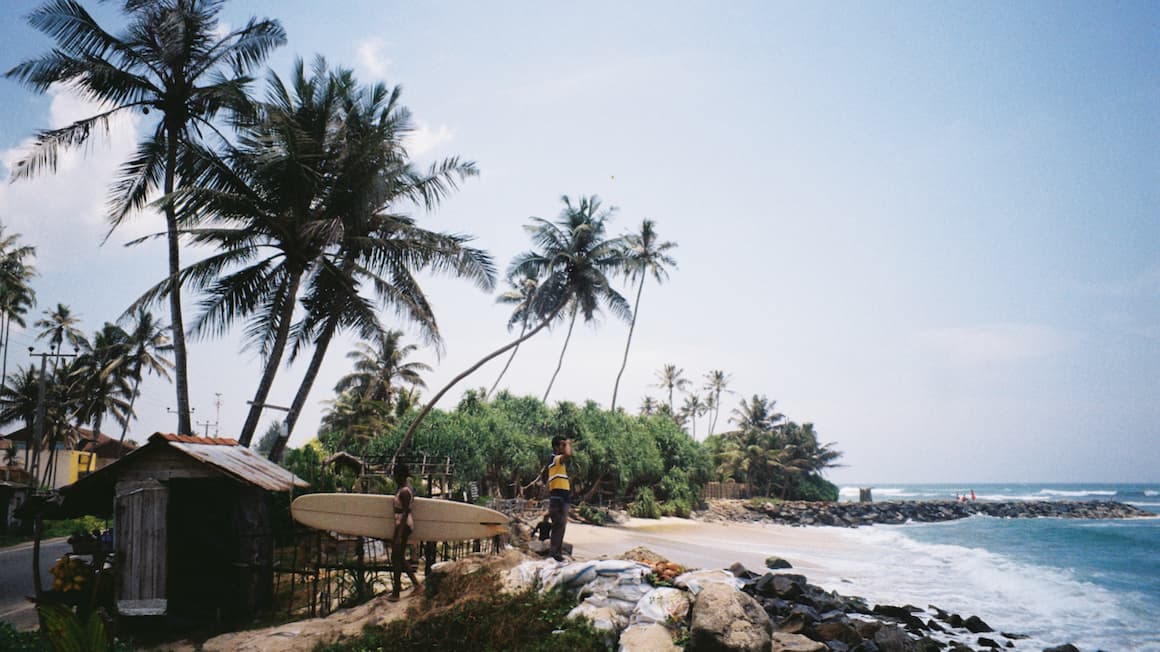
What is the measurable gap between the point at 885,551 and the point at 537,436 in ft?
46.1

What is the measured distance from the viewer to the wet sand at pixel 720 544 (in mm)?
18000

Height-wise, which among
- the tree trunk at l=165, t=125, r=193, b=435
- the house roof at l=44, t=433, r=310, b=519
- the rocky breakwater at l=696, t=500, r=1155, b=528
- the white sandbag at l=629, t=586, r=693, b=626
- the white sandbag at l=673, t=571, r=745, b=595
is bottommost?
the rocky breakwater at l=696, t=500, r=1155, b=528

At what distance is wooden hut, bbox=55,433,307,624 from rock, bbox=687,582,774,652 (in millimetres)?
5377

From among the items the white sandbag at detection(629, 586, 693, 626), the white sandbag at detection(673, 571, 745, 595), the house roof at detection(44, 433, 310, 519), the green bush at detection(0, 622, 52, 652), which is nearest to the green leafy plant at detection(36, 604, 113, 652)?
the green bush at detection(0, 622, 52, 652)

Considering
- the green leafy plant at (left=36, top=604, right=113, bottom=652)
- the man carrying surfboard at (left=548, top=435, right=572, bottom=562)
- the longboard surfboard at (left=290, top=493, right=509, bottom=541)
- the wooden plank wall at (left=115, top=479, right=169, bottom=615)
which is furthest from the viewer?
the longboard surfboard at (left=290, top=493, right=509, bottom=541)

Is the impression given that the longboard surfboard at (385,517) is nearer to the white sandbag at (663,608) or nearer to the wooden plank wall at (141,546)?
the wooden plank wall at (141,546)

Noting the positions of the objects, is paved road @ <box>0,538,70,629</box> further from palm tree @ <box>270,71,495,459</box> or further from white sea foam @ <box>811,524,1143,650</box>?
white sea foam @ <box>811,524,1143,650</box>

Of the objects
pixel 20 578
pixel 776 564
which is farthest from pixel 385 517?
pixel 776 564

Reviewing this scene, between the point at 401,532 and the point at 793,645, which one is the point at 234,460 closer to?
the point at 401,532

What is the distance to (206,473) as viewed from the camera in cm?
828

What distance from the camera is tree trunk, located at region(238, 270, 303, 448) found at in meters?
13.6

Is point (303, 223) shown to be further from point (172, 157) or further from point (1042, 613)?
point (1042, 613)

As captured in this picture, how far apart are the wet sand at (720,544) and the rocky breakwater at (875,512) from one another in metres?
4.73

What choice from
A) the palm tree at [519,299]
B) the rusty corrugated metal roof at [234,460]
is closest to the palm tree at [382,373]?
the palm tree at [519,299]
